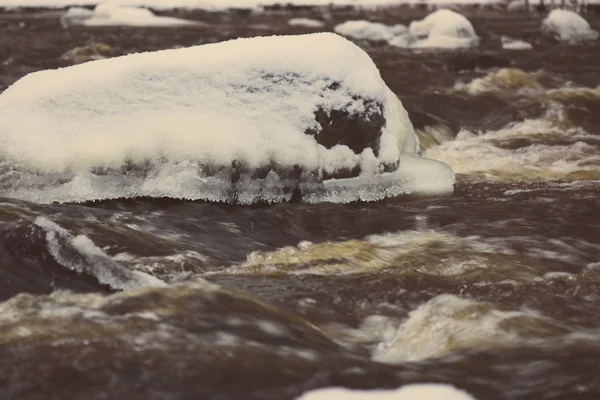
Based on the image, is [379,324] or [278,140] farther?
[278,140]

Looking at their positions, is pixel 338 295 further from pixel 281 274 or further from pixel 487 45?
pixel 487 45

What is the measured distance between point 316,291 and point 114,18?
1990 cm

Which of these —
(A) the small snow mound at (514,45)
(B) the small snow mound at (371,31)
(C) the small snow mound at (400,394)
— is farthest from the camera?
(B) the small snow mound at (371,31)

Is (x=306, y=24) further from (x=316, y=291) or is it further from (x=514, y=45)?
(x=316, y=291)

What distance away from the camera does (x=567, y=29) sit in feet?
50.3

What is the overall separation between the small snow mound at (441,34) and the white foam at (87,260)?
11.3m

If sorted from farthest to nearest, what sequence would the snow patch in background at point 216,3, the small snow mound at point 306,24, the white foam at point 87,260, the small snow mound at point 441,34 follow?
the snow patch in background at point 216,3
the small snow mound at point 306,24
the small snow mound at point 441,34
the white foam at point 87,260

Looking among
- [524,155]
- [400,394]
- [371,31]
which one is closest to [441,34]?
[371,31]

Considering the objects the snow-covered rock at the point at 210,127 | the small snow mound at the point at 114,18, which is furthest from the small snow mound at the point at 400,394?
the small snow mound at the point at 114,18

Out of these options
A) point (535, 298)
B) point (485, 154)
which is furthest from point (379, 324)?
point (485, 154)

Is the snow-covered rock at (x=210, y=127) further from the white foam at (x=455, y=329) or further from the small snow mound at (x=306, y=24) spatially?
the small snow mound at (x=306, y=24)

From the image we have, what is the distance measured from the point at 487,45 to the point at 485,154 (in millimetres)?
9131

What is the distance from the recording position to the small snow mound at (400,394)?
212cm

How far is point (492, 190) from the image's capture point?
5.17 metres
